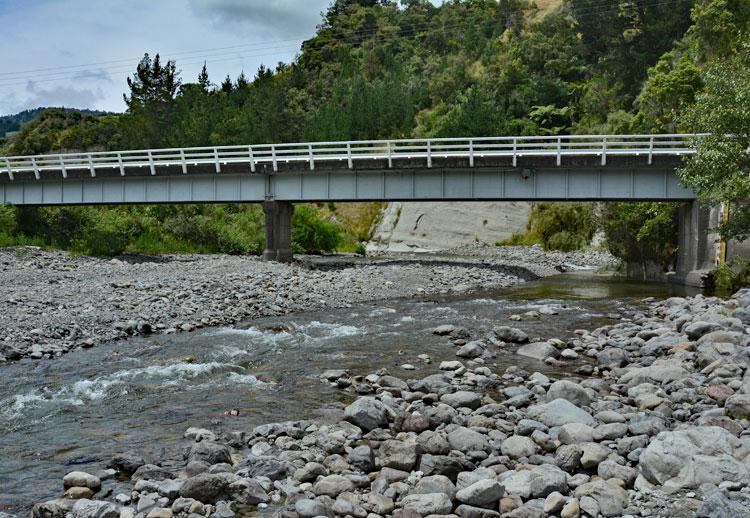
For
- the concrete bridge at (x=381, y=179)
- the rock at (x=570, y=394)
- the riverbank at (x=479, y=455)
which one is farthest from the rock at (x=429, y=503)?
the concrete bridge at (x=381, y=179)

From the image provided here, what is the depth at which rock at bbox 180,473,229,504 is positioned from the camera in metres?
6.94

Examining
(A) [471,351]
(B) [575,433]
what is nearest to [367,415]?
(B) [575,433]

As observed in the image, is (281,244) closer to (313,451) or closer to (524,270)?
(524,270)

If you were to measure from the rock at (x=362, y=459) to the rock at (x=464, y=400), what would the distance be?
2.59m

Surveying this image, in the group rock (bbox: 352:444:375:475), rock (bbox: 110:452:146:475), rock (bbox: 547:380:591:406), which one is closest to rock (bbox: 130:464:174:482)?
rock (bbox: 110:452:146:475)

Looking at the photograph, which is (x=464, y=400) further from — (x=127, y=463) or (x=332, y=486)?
(x=127, y=463)

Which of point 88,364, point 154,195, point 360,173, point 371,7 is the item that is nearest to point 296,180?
point 360,173

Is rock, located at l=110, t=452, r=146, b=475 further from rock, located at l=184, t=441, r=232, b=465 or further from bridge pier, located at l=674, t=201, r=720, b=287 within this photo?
bridge pier, located at l=674, t=201, r=720, b=287

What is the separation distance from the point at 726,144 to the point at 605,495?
1898cm

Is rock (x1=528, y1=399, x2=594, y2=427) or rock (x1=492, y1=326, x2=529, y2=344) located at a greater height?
rock (x1=528, y1=399, x2=594, y2=427)

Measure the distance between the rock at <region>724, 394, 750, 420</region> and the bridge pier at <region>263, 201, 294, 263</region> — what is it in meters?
29.6

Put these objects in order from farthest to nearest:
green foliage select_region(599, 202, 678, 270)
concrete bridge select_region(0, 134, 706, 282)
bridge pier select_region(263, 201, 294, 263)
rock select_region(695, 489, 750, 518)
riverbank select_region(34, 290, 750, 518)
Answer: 1. bridge pier select_region(263, 201, 294, 263)
2. green foliage select_region(599, 202, 678, 270)
3. concrete bridge select_region(0, 134, 706, 282)
4. riverbank select_region(34, 290, 750, 518)
5. rock select_region(695, 489, 750, 518)

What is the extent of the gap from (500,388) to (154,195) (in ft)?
104

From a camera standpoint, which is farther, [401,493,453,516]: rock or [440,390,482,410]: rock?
[440,390,482,410]: rock
